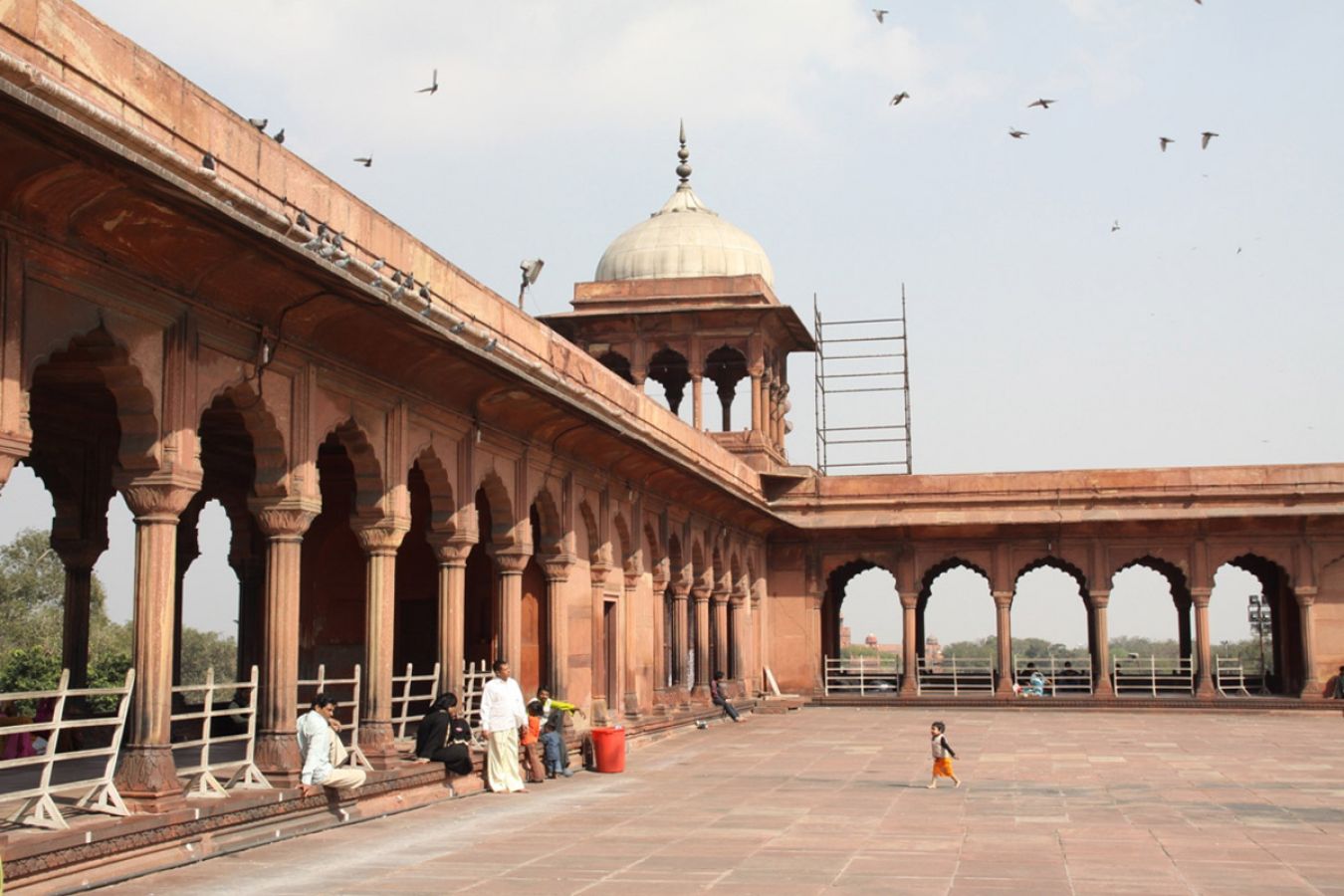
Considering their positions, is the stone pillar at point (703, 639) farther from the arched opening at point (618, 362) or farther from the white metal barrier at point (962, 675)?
the arched opening at point (618, 362)

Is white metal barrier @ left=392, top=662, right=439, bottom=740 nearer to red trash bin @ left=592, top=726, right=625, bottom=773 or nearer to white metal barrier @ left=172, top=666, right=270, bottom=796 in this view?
red trash bin @ left=592, top=726, right=625, bottom=773

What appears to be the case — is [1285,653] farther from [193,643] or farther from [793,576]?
[193,643]

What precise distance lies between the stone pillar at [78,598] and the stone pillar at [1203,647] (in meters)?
19.2

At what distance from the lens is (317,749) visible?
10.2 m

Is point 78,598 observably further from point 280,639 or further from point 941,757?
point 941,757

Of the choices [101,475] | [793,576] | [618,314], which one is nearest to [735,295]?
[618,314]

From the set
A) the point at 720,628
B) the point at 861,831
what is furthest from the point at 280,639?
the point at 720,628

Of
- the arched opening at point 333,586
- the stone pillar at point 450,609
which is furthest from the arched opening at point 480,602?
the stone pillar at point 450,609

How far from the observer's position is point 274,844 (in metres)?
9.52

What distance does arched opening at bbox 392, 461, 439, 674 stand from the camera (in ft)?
58.0

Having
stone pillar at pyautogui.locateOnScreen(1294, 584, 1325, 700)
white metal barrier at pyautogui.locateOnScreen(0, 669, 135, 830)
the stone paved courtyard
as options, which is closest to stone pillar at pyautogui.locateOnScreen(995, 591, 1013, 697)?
stone pillar at pyautogui.locateOnScreen(1294, 584, 1325, 700)

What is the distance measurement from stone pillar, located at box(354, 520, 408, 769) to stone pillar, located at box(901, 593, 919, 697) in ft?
57.2

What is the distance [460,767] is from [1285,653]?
2067cm

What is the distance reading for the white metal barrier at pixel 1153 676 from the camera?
28891 millimetres
